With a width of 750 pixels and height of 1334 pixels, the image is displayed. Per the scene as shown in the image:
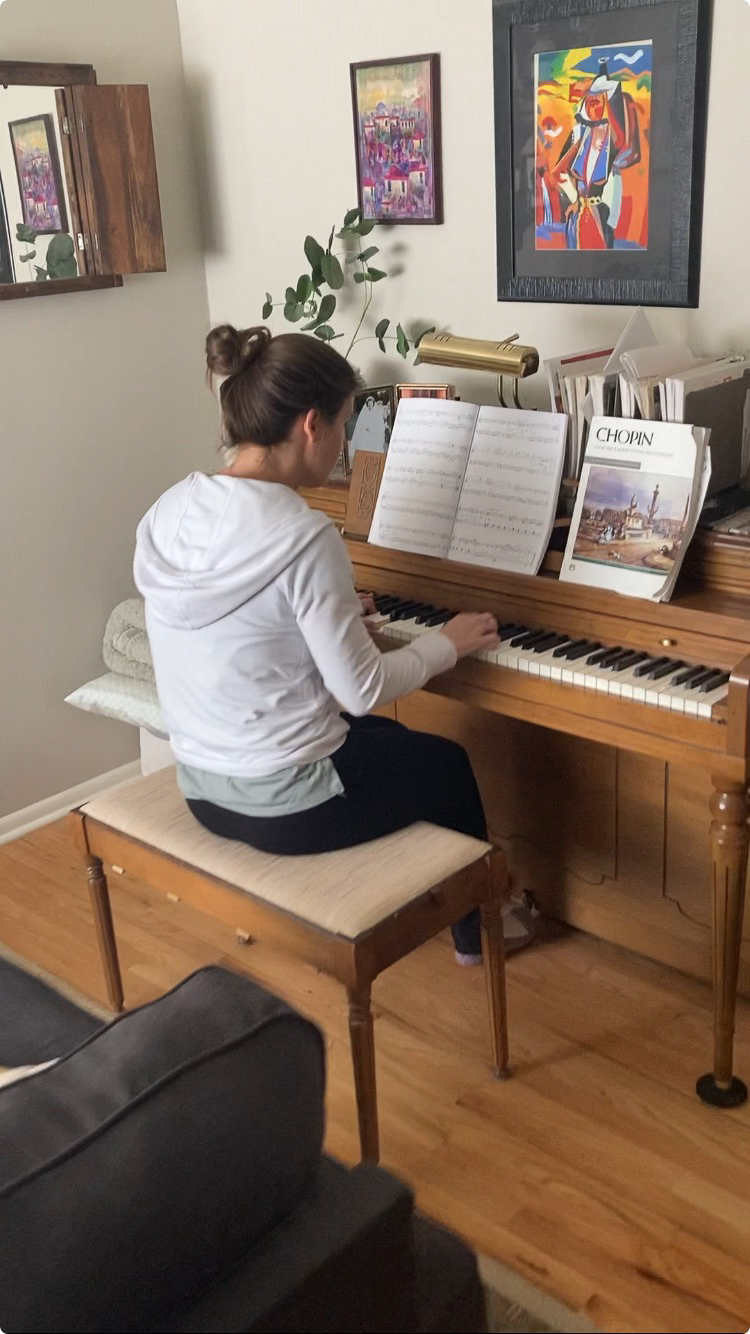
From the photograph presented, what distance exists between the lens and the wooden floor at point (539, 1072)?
1531mm

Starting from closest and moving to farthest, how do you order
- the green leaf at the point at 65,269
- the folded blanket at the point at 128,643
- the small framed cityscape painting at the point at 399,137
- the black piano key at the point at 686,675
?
the black piano key at the point at 686,675, the small framed cityscape painting at the point at 399,137, the green leaf at the point at 65,269, the folded blanket at the point at 128,643

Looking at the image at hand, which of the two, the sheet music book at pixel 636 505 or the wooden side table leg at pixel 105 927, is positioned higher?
the sheet music book at pixel 636 505

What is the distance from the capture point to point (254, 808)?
68.5 inches

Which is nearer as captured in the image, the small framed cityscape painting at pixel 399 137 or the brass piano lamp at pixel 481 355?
the brass piano lamp at pixel 481 355

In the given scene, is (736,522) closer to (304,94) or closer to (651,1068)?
(651,1068)

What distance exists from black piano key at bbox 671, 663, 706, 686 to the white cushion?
1.23 feet

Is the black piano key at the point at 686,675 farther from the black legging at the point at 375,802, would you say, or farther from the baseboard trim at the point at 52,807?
the baseboard trim at the point at 52,807

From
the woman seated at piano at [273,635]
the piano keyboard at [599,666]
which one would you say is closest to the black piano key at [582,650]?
the piano keyboard at [599,666]

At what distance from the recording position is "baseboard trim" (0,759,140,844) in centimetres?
280

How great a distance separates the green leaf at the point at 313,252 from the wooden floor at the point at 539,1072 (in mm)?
1384

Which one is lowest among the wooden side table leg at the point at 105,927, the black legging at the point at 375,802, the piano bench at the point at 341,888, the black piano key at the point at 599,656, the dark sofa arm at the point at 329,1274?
the wooden side table leg at the point at 105,927

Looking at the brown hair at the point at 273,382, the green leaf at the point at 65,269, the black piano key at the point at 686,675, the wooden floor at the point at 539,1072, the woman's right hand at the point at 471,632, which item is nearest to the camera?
the wooden floor at the point at 539,1072

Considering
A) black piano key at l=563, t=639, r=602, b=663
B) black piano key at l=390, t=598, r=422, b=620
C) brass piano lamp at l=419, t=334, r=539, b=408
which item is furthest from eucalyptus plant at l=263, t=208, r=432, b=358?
black piano key at l=563, t=639, r=602, b=663

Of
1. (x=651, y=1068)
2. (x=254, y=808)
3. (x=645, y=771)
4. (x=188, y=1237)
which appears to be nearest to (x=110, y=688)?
(x=254, y=808)
